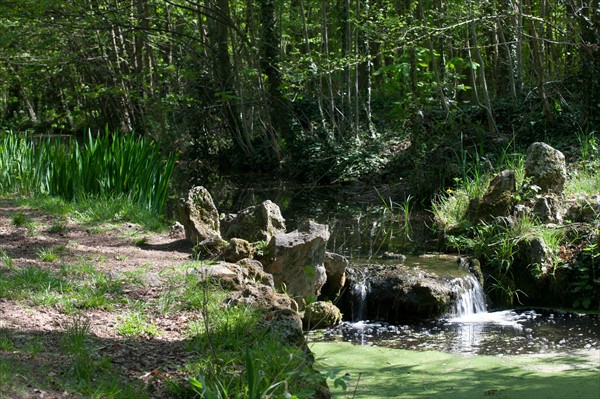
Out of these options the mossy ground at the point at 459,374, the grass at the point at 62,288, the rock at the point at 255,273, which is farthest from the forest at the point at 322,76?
the grass at the point at 62,288

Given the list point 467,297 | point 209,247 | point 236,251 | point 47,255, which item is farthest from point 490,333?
point 47,255

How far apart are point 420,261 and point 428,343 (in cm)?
217

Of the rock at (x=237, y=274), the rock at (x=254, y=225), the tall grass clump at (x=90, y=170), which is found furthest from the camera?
the tall grass clump at (x=90, y=170)

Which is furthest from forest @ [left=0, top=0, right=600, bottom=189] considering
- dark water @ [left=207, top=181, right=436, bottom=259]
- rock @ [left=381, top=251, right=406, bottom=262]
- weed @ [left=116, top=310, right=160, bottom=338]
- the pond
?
weed @ [left=116, top=310, right=160, bottom=338]

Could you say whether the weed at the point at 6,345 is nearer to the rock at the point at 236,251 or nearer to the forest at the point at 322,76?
the rock at the point at 236,251

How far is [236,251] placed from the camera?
22.6 ft

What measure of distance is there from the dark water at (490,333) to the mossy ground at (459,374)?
588 mm

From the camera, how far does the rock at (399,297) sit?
787cm

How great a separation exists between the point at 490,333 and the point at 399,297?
114 cm

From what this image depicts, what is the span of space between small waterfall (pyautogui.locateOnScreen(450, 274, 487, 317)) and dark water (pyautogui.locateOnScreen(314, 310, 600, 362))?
106 mm

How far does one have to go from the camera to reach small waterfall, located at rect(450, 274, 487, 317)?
7.98m

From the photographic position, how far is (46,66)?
16625 millimetres

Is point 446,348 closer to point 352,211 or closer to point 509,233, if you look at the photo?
point 509,233

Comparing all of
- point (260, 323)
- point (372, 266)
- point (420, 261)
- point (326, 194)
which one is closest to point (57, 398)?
point (260, 323)
